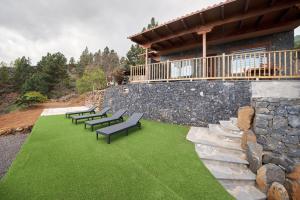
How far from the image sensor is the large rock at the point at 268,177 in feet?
8.85

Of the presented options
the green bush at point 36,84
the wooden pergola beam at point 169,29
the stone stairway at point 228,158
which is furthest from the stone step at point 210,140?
the green bush at point 36,84

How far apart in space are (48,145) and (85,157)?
1.83 m

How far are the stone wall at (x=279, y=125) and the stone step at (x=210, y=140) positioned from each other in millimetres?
652

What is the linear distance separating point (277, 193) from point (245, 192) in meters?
0.48

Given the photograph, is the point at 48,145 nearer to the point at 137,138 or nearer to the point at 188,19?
the point at 137,138

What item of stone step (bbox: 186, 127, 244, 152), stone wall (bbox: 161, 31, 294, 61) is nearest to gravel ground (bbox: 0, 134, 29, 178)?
stone step (bbox: 186, 127, 244, 152)

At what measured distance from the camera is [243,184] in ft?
9.53

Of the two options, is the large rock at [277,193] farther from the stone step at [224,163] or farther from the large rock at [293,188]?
the stone step at [224,163]

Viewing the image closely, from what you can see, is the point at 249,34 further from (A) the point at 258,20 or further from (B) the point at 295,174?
(B) the point at 295,174

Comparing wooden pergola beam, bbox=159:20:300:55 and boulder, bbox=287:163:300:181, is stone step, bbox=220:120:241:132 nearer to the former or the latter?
boulder, bbox=287:163:300:181

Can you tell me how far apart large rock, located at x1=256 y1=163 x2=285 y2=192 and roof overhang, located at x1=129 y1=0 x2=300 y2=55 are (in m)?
6.08

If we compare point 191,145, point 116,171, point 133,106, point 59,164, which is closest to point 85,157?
point 59,164

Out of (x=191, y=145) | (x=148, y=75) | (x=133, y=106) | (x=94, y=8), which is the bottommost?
(x=191, y=145)

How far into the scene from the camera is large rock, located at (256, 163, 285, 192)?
270 cm
